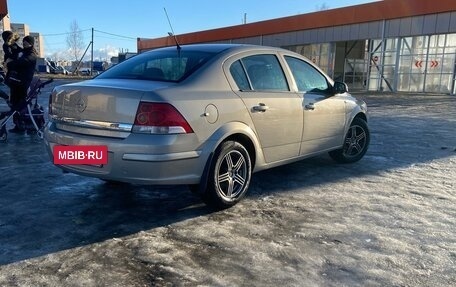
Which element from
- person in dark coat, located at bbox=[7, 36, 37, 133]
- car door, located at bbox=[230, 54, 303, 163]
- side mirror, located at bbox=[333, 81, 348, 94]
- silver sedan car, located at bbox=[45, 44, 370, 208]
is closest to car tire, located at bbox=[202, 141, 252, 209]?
silver sedan car, located at bbox=[45, 44, 370, 208]

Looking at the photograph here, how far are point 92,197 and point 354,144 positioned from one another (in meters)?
3.68

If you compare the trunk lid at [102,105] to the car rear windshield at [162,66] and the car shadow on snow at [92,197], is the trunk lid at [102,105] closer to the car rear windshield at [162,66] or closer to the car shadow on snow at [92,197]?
the car rear windshield at [162,66]

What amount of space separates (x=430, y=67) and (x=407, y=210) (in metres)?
22.0

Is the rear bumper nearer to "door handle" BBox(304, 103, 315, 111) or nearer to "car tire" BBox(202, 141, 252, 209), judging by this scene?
"car tire" BBox(202, 141, 252, 209)

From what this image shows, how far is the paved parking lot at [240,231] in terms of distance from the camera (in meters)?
2.87

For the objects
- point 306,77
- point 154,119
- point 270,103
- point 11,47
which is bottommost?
point 154,119

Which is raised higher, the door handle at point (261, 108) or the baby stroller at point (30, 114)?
the door handle at point (261, 108)

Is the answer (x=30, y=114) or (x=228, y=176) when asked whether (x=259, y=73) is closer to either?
(x=228, y=176)

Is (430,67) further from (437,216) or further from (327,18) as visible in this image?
(437,216)

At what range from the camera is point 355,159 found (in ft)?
20.4

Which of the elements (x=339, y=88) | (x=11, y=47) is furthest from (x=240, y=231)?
(x=11, y=47)

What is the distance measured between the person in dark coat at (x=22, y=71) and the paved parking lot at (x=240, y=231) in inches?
102

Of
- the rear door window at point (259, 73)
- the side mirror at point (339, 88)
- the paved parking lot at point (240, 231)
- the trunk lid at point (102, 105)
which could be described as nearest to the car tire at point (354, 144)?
the paved parking lot at point (240, 231)

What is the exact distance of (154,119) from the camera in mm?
3480
